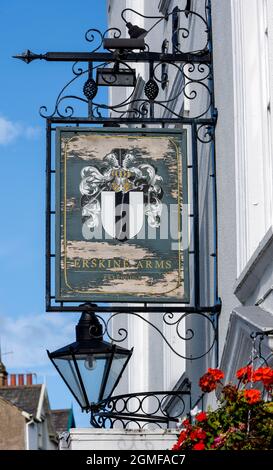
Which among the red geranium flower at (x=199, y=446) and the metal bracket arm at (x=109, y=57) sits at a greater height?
the metal bracket arm at (x=109, y=57)

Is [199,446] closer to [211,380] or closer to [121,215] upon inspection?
[211,380]

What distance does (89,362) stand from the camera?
413 inches

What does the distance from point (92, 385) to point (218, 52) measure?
278cm

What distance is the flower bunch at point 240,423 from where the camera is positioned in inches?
274

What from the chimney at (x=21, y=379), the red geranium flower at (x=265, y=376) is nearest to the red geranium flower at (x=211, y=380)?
the red geranium flower at (x=265, y=376)

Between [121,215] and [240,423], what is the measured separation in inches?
133

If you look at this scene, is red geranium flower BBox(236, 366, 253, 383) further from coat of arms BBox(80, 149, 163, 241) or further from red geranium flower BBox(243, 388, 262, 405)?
coat of arms BBox(80, 149, 163, 241)

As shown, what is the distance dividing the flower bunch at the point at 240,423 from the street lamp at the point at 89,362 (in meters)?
3.13

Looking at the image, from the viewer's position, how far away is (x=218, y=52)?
11062 mm

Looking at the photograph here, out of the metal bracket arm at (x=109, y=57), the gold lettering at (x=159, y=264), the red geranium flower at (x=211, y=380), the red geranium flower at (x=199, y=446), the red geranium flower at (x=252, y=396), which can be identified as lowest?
the red geranium flower at (x=199, y=446)

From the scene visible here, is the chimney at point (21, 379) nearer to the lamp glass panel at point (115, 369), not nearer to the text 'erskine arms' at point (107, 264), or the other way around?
the lamp glass panel at point (115, 369)

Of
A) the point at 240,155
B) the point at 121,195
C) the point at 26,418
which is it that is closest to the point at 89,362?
the point at 121,195
